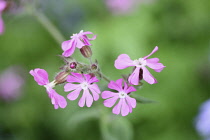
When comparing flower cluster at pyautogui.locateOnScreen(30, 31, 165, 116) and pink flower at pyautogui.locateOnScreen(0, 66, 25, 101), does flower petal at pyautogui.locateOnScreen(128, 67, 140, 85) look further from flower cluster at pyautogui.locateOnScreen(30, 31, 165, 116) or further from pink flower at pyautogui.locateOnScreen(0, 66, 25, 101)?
pink flower at pyautogui.locateOnScreen(0, 66, 25, 101)

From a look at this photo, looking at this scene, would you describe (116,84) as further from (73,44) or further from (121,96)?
(73,44)

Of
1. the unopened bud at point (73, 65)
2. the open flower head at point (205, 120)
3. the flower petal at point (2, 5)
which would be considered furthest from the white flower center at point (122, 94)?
the flower petal at point (2, 5)

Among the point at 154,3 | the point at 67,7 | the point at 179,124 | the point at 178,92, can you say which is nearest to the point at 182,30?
the point at 154,3

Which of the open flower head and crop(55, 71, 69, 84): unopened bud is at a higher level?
the open flower head

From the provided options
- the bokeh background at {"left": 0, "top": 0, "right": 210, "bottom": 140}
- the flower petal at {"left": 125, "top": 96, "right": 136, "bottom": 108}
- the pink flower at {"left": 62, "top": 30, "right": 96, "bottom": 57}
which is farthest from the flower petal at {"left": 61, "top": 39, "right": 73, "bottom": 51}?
the bokeh background at {"left": 0, "top": 0, "right": 210, "bottom": 140}

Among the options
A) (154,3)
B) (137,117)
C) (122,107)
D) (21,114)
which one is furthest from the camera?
(154,3)

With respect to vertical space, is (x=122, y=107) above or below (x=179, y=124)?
below

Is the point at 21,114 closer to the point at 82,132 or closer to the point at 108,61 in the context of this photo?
the point at 82,132

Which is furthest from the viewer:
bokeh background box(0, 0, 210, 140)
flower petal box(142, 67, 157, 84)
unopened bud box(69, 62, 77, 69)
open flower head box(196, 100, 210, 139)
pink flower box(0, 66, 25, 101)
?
pink flower box(0, 66, 25, 101)

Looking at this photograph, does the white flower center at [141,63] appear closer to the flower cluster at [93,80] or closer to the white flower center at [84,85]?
the flower cluster at [93,80]
